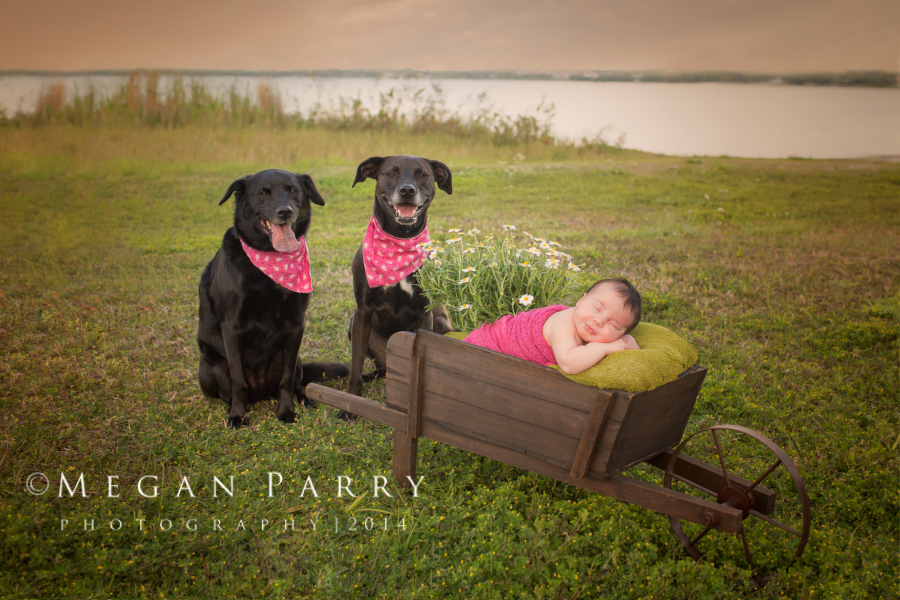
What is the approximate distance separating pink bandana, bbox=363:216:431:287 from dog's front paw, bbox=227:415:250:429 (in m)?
1.17

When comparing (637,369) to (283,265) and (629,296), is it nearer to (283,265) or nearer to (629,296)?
(629,296)

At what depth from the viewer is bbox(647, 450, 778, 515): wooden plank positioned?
2.40 meters

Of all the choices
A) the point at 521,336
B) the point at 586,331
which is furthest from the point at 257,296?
the point at 586,331

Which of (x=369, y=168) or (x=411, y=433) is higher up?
(x=369, y=168)

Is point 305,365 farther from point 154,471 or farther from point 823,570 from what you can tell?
point 823,570

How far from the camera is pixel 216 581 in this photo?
2.32 m

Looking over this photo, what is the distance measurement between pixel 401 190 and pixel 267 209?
792 millimetres

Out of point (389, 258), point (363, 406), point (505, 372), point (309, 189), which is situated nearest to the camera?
point (505, 372)

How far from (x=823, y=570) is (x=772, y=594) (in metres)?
0.29

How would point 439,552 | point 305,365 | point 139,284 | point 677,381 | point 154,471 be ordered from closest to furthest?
point 677,381 < point 439,552 < point 154,471 < point 305,365 < point 139,284

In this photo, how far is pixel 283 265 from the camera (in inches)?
131

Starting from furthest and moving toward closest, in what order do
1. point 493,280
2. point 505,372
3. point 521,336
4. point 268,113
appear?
point 268,113
point 493,280
point 521,336
point 505,372

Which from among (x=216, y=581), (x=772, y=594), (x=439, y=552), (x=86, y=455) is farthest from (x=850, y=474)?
(x=86, y=455)

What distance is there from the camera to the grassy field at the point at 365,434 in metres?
2.36
